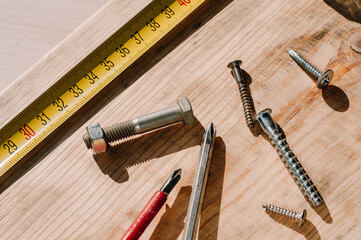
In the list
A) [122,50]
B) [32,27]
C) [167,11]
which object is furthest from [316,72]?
[32,27]

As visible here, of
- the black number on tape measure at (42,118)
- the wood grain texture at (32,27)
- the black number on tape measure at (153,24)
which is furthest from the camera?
the wood grain texture at (32,27)

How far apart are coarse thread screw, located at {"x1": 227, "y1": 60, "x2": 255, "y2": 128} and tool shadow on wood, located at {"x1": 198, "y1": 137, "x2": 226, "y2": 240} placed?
14cm

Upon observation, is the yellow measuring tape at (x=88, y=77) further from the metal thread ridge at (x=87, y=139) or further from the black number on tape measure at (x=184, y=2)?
the metal thread ridge at (x=87, y=139)

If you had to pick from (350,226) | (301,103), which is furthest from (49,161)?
(350,226)

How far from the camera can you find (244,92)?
5.61 ft

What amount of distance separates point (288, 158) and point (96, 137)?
0.73 metres

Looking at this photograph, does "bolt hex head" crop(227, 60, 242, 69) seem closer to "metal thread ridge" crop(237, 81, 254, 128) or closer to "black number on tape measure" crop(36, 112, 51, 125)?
"metal thread ridge" crop(237, 81, 254, 128)

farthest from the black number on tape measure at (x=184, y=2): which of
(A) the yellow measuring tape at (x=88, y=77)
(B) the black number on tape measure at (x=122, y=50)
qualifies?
(B) the black number on tape measure at (x=122, y=50)

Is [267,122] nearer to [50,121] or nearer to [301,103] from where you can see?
[301,103]

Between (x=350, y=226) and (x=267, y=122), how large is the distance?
49 centimetres

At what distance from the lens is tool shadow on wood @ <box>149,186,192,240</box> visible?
160 cm

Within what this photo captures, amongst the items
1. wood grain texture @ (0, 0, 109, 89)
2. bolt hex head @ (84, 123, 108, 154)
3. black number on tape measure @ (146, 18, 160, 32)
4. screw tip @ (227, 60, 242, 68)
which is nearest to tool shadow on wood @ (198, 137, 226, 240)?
screw tip @ (227, 60, 242, 68)

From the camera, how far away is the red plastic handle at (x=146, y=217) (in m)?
1.54

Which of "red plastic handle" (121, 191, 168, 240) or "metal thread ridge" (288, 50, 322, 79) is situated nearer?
"red plastic handle" (121, 191, 168, 240)
